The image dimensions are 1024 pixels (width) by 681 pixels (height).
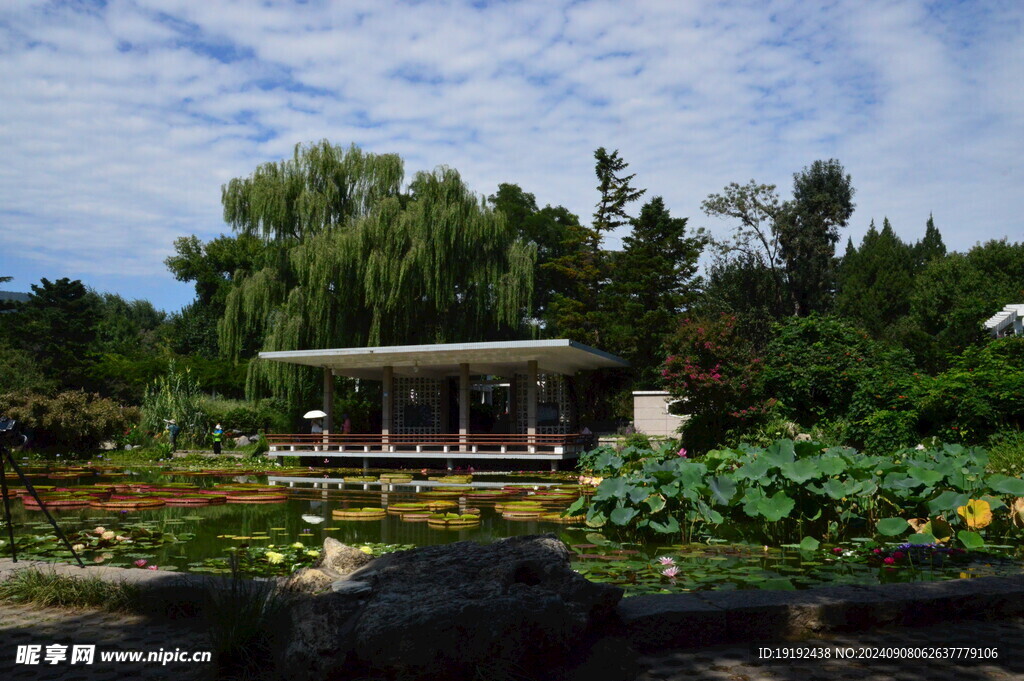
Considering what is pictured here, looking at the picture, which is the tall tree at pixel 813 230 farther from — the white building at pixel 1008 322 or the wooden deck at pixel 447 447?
the wooden deck at pixel 447 447

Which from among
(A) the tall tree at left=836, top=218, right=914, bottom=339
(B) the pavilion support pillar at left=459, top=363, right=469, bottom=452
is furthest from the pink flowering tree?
(A) the tall tree at left=836, top=218, right=914, bottom=339

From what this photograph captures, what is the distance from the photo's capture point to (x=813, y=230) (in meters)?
33.8

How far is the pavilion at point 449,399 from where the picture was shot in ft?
60.3

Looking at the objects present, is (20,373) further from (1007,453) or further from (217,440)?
(1007,453)

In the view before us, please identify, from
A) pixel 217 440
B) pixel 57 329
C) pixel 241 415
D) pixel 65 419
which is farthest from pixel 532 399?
pixel 57 329

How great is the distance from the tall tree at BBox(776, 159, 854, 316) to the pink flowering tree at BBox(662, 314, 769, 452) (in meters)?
17.7

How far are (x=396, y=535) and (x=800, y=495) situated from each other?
4122 millimetres

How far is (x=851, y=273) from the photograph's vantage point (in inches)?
1558

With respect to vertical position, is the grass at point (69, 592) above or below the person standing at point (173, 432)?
below

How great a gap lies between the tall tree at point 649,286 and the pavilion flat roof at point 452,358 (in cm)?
337

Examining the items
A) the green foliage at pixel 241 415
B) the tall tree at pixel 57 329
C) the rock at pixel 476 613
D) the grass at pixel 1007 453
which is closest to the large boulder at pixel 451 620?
the rock at pixel 476 613

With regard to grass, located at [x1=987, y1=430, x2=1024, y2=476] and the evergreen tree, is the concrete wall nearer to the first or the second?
grass, located at [x1=987, y1=430, x2=1024, y2=476]

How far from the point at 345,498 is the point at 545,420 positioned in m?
10.2

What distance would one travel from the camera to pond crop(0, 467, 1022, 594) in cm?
553
